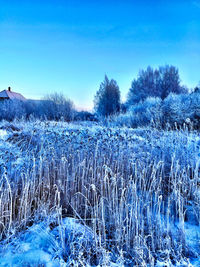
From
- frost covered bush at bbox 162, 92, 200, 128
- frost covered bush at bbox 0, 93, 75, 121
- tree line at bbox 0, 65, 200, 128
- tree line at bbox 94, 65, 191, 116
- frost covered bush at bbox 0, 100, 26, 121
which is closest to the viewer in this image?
frost covered bush at bbox 162, 92, 200, 128

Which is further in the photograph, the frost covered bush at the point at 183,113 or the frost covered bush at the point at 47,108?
the frost covered bush at the point at 47,108

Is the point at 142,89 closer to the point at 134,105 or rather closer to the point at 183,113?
the point at 134,105

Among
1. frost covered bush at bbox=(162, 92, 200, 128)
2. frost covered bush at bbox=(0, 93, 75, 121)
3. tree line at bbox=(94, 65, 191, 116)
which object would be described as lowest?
frost covered bush at bbox=(162, 92, 200, 128)

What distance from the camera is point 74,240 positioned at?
79.4 inches

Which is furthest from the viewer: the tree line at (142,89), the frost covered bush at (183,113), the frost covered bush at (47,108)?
the tree line at (142,89)

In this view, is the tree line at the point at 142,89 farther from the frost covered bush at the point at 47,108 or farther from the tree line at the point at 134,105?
the frost covered bush at the point at 47,108

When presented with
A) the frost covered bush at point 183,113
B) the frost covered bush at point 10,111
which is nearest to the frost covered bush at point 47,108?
the frost covered bush at point 10,111

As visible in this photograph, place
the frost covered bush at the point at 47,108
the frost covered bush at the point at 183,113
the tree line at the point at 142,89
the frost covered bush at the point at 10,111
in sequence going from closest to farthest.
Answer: the frost covered bush at the point at 183,113
the frost covered bush at the point at 10,111
the frost covered bush at the point at 47,108
the tree line at the point at 142,89

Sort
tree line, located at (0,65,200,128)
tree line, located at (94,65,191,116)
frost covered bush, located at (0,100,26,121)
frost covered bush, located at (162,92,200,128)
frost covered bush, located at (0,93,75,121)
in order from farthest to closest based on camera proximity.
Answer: tree line, located at (94,65,191,116), frost covered bush, located at (0,93,75,121), frost covered bush, located at (0,100,26,121), tree line, located at (0,65,200,128), frost covered bush, located at (162,92,200,128)

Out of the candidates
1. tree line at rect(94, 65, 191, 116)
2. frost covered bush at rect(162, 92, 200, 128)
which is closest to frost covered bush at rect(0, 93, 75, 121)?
tree line at rect(94, 65, 191, 116)

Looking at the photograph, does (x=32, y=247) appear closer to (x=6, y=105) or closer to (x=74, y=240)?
(x=74, y=240)

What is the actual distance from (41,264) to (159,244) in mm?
1229

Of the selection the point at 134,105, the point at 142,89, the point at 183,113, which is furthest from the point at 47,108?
the point at 183,113

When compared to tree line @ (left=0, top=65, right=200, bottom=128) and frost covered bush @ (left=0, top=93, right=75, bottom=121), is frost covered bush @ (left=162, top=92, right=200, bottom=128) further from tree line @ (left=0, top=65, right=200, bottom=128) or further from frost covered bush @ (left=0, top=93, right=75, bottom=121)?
frost covered bush @ (left=0, top=93, right=75, bottom=121)
